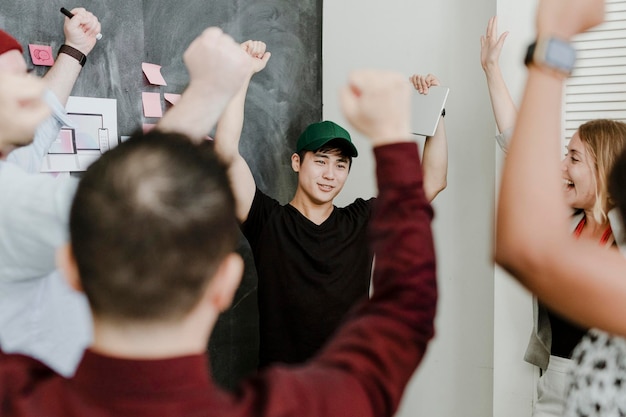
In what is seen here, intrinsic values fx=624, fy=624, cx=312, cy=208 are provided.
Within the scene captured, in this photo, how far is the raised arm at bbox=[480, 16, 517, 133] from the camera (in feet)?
7.21

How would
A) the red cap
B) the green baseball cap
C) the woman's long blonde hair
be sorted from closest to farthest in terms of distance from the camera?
the red cap < the woman's long blonde hair < the green baseball cap

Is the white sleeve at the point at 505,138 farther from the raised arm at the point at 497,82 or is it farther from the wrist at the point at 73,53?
the wrist at the point at 73,53

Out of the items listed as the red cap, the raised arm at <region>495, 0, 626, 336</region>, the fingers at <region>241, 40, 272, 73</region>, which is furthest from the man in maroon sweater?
the fingers at <region>241, 40, 272, 73</region>

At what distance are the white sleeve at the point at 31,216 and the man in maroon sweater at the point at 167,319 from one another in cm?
28

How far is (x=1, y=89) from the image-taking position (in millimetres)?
741

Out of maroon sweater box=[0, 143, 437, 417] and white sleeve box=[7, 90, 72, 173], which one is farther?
white sleeve box=[7, 90, 72, 173]

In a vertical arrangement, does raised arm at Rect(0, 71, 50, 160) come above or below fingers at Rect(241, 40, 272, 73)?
below

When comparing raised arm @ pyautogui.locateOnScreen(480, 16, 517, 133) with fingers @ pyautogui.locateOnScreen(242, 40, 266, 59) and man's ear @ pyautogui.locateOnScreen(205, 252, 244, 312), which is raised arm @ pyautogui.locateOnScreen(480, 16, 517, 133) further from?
man's ear @ pyautogui.locateOnScreen(205, 252, 244, 312)

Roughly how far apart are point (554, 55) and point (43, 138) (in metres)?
1.33

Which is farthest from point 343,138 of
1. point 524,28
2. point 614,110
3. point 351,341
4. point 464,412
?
point 351,341

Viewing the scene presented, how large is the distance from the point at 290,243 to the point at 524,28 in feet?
3.87

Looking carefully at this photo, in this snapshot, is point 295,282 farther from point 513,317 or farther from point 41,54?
point 41,54

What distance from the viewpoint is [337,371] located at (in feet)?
2.30

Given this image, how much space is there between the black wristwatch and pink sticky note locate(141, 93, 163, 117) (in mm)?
1574
